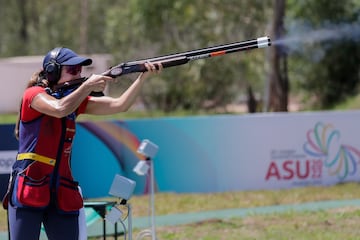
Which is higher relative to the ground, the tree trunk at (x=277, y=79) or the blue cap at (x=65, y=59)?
the tree trunk at (x=277, y=79)

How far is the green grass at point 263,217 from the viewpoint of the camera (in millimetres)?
8930

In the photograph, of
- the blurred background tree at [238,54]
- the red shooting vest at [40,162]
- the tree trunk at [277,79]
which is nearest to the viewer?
the red shooting vest at [40,162]

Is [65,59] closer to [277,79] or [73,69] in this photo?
[73,69]

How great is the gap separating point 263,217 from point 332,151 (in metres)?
3.41

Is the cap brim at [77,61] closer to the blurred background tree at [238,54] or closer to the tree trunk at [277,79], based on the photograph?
the blurred background tree at [238,54]

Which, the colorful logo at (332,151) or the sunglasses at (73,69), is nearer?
the sunglasses at (73,69)

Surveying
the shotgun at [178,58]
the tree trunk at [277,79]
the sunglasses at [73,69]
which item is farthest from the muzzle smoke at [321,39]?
the sunglasses at [73,69]

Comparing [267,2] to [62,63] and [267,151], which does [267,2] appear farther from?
[62,63]

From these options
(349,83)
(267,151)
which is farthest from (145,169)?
(349,83)

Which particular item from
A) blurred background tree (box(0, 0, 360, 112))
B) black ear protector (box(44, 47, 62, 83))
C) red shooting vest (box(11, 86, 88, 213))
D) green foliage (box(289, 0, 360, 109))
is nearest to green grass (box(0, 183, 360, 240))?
red shooting vest (box(11, 86, 88, 213))

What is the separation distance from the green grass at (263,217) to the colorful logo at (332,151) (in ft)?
1.04

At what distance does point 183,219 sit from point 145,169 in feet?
7.97

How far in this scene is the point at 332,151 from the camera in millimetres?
13156

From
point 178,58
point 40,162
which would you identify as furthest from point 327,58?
point 40,162
